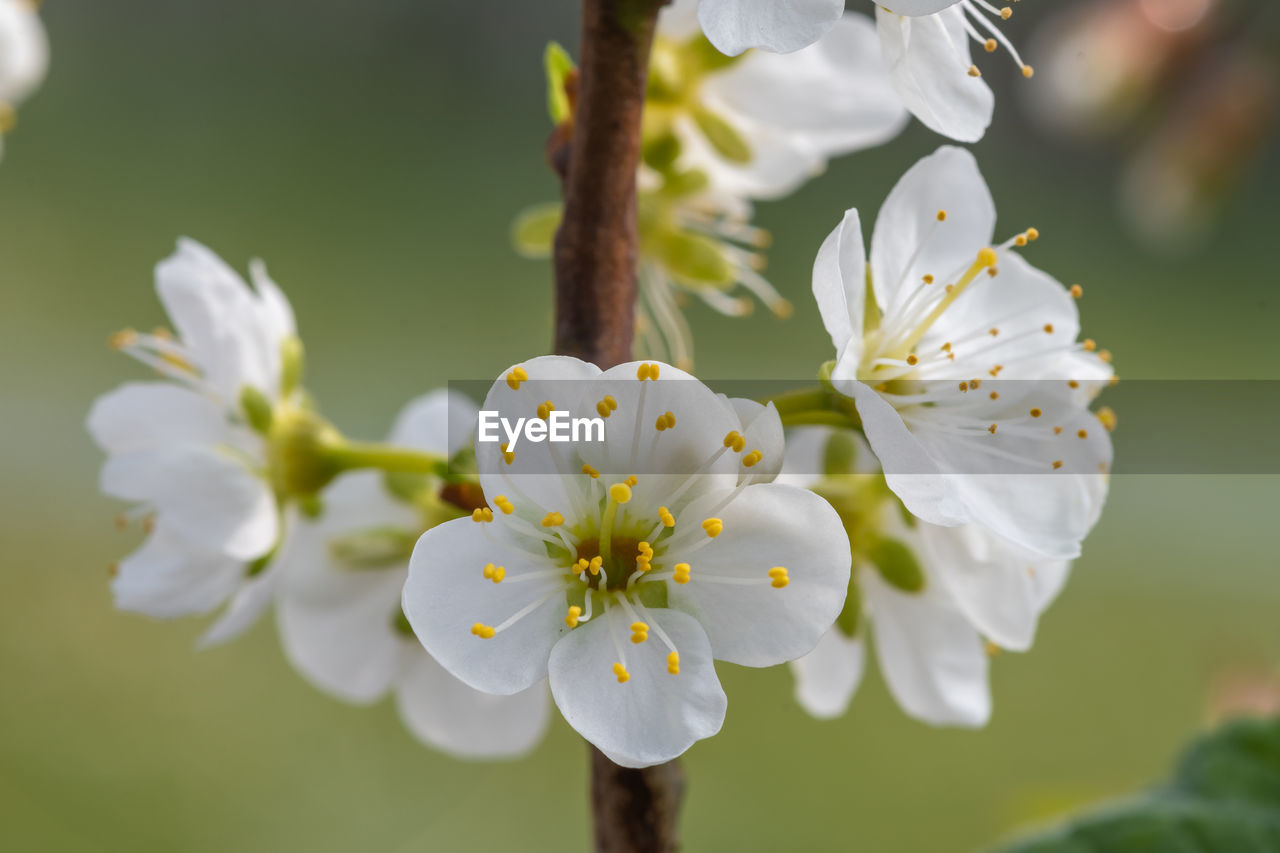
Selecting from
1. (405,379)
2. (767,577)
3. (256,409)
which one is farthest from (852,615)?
(405,379)

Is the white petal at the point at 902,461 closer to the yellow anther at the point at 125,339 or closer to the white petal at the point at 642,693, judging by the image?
the white petal at the point at 642,693

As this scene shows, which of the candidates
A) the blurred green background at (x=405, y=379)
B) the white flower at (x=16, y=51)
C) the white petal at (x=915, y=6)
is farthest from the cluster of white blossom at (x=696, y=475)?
the white flower at (x=16, y=51)

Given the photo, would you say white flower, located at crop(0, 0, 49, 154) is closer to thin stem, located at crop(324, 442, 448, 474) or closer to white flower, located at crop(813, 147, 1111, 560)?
thin stem, located at crop(324, 442, 448, 474)

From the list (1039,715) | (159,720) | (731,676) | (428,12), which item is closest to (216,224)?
(428,12)

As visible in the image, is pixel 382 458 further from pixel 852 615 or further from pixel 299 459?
pixel 852 615

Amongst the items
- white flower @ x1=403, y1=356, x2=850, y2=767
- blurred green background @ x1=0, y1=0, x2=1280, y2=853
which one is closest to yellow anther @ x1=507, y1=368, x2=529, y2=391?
white flower @ x1=403, y1=356, x2=850, y2=767

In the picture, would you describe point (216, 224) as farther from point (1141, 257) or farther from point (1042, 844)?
point (1042, 844)
